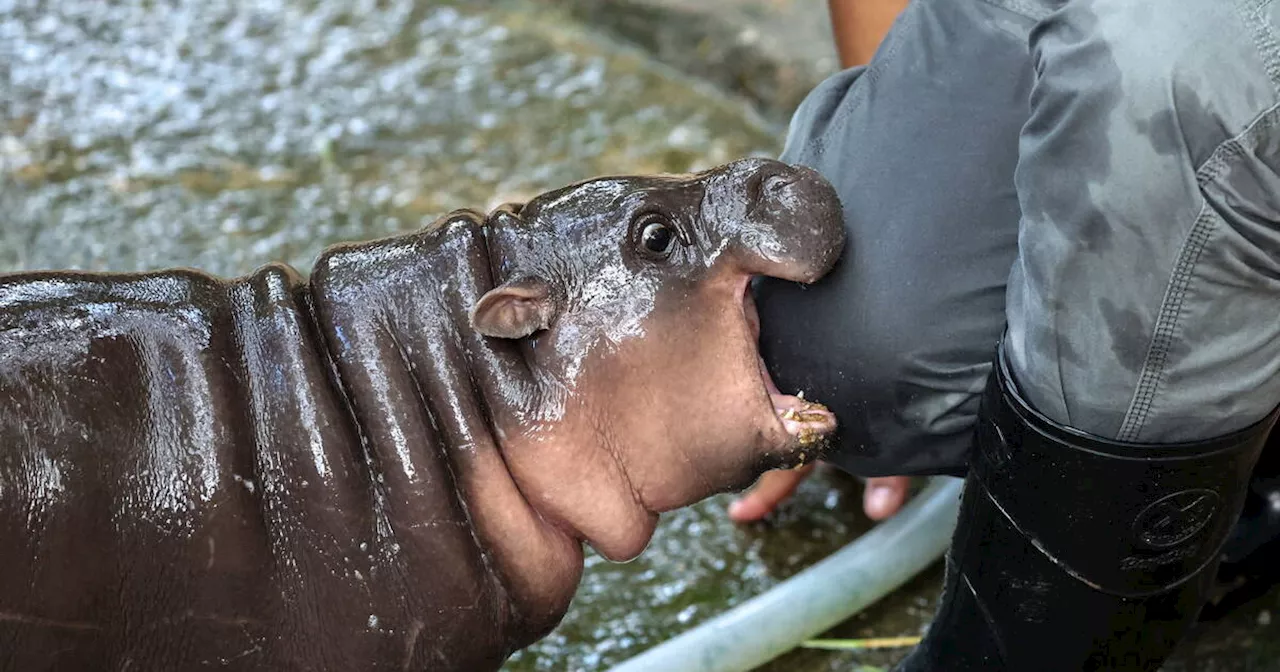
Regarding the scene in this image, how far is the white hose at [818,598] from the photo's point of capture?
7.88 ft

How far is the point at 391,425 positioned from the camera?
193 centimetres

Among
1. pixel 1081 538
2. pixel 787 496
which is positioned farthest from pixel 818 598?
pixel 1081 538

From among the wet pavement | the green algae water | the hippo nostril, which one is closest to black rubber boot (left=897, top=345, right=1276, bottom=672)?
the hippo nostril

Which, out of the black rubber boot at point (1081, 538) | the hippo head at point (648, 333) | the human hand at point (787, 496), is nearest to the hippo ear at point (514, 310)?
the hippo head at point (648, 333)

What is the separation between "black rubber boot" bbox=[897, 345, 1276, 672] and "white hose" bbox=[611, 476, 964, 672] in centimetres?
45

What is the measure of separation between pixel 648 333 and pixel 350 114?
8.61 feet

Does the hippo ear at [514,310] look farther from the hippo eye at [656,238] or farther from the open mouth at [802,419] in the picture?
the open mouth at [802,419]

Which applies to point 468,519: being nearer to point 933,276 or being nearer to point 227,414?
point 227,414

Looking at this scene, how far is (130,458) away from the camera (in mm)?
1819

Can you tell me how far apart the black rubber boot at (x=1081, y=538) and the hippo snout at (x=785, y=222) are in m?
0.32

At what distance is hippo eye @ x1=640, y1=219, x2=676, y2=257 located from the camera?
2043 mm

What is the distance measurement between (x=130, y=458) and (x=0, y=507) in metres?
0.17

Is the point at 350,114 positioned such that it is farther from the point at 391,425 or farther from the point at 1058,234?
the point at 1058,234

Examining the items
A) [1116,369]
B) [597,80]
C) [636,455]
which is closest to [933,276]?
[1116,369]
